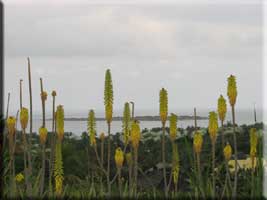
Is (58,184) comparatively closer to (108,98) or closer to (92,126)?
(92,126)

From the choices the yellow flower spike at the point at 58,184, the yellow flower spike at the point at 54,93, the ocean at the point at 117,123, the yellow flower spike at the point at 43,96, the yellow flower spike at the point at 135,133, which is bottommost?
the yellow flower spike at the point at 58,184

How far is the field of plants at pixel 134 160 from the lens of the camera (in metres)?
2.52

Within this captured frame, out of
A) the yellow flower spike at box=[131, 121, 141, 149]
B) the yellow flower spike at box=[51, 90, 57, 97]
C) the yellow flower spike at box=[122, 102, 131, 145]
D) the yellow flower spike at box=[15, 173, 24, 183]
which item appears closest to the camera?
the yellow flower spike at box=[131, 121, 141, 149]

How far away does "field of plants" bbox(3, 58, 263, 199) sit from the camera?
252 centimetres

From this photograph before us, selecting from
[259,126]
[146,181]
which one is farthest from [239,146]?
[146,181]

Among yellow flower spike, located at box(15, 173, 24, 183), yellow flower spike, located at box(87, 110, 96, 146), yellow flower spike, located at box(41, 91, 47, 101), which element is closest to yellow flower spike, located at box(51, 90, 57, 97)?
yellow flower spike, located at box(41, 91, 47, 101)

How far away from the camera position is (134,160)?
2.68m

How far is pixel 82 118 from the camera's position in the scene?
9.84ft

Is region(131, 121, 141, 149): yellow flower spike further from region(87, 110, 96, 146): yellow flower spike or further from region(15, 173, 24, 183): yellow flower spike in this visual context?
region(15, 173, 24, 183): yellow flower spike

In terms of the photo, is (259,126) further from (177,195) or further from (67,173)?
(67,173)

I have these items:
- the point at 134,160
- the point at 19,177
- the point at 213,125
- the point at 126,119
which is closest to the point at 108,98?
the point at 126,119

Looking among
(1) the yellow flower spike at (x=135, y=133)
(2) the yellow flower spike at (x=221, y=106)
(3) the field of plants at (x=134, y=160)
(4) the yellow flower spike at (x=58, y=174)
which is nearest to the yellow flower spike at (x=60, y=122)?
(3) the field of plants at (x=134, y=160)

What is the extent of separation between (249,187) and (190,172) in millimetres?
403

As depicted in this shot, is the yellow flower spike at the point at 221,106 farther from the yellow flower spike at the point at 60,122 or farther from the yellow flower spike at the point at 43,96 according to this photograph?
the yellow flower spike at the point at 43,96
